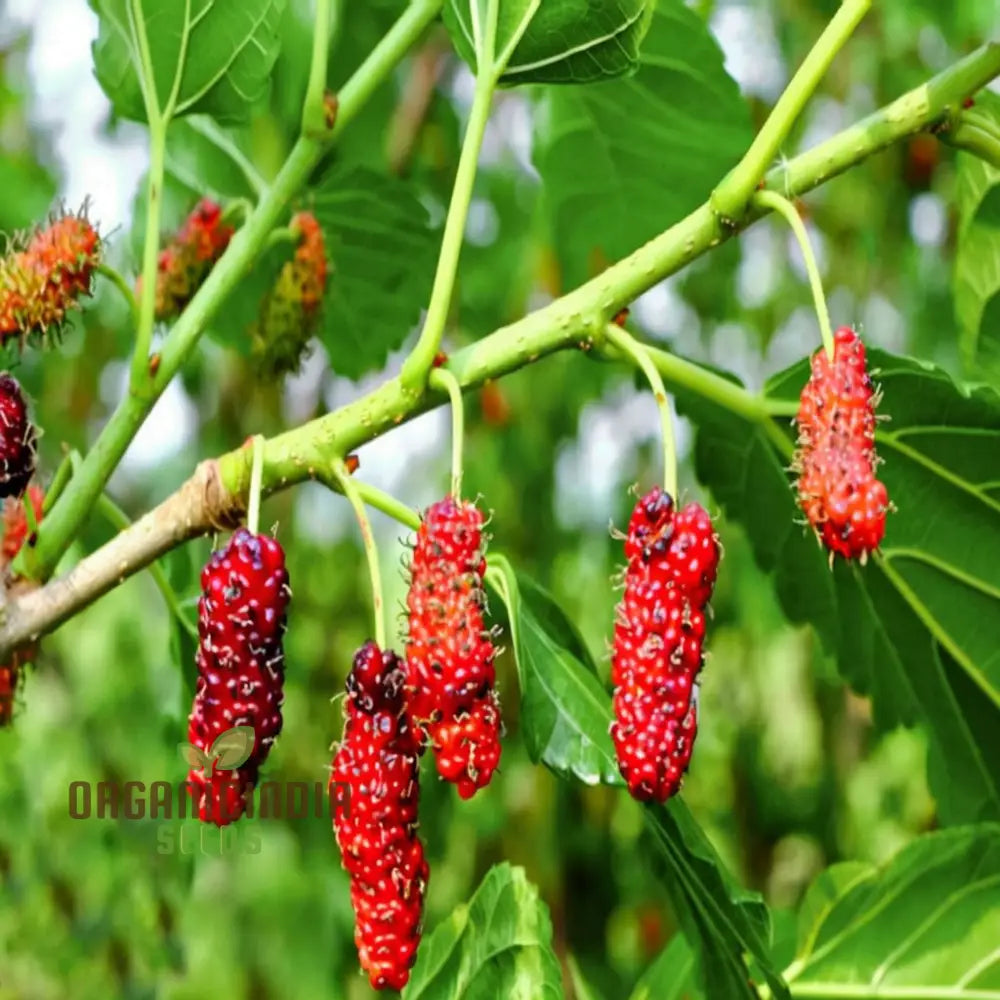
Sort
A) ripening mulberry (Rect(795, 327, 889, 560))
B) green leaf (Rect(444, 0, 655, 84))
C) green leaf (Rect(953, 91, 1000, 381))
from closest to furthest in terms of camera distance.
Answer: ripening mulberry (Rect(795, 327, 889, 560))
green leaf (Rect(444, 0, 655, 84))
green leaf (Rect(953, 91, 1000, 381))

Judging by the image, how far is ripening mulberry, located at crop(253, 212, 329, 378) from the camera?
3.34 ft

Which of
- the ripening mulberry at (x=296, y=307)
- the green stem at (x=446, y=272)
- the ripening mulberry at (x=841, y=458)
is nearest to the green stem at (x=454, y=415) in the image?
the green stem at (x=446, y=272)

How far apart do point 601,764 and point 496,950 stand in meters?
0.12

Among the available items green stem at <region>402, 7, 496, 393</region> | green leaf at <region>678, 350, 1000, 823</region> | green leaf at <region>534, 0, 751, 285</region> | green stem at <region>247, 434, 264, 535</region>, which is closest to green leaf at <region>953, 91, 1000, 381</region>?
green leaf at <region>678, 350, 1000, 823</region>

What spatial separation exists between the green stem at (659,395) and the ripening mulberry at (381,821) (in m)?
0.15

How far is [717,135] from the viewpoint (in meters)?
1.18

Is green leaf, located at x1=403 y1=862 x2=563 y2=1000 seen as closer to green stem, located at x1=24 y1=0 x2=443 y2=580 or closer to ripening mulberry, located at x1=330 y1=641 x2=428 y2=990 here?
ripening mulberry, located at x1=330 y1=641 x2=428 y2=990

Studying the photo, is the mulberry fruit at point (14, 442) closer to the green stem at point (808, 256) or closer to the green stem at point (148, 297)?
the green stem at point (148, 297)

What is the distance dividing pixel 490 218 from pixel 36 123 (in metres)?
0.70

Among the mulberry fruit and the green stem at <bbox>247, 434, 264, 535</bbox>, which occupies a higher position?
the mulberry fruit

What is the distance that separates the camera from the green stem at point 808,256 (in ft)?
2.03

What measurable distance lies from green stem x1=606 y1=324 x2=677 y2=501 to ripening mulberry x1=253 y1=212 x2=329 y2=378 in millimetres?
376

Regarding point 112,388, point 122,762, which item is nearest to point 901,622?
point 122,762

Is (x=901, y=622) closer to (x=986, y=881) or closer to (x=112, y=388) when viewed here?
(x=986, y=881)
